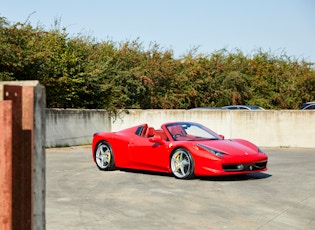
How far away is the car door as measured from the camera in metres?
11.9

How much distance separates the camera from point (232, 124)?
2348cm

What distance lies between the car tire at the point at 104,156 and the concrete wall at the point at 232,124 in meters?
7.86

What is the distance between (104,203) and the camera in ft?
27.7

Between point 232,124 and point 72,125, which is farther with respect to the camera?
point 232,124

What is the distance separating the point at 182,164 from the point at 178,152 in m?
0.26

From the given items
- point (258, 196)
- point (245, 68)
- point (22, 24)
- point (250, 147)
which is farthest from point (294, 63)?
point (258, 196)

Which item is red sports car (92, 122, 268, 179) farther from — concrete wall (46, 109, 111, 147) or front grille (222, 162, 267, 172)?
concrete wall (46, 109, 111, 147)

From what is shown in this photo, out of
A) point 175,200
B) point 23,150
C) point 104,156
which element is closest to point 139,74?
point 104,156

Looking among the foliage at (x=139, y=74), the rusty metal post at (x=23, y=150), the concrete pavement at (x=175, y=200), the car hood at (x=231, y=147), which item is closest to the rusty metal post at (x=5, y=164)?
the rusty metal post at (x=23, y=150)

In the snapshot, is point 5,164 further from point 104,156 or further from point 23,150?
point 104,156

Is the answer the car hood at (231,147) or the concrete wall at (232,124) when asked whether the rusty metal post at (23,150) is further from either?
the concrete wall at (232,124)

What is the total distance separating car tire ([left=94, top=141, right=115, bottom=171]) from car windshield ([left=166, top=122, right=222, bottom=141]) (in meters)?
1.67

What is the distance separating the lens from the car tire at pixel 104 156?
13055mm

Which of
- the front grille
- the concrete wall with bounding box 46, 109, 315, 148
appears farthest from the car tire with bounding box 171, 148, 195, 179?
the concrete wall with bounding box 46, 109, 315, 148
